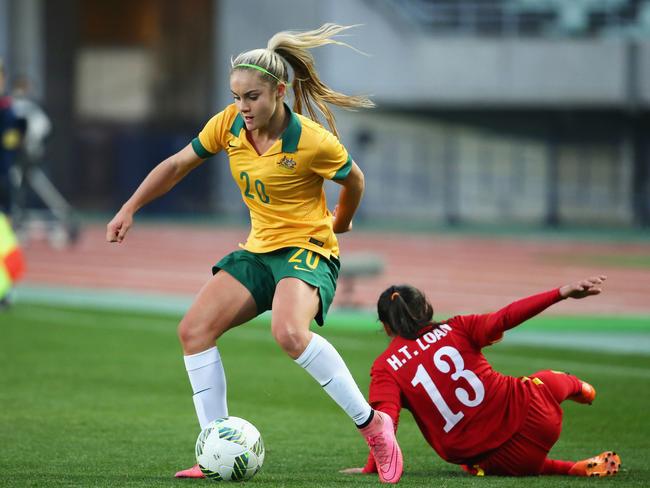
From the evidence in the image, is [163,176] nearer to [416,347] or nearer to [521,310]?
[416,347]

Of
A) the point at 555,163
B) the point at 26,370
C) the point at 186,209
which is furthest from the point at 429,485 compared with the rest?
the point at 186,209

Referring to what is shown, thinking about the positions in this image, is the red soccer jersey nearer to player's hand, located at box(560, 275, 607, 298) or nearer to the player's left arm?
player's hand, located at box(560, 275, 607, 298)

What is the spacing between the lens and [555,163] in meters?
30.0

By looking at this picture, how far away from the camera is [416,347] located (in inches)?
232

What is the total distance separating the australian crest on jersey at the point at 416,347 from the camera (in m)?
5.88

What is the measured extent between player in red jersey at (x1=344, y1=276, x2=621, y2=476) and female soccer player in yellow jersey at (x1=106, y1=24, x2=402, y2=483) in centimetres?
20

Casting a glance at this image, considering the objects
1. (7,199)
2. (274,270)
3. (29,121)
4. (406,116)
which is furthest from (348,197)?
(406,116)

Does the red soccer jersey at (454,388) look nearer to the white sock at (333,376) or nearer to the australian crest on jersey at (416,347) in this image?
the australian crest on jersey at (416,347)

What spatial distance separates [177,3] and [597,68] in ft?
37.7

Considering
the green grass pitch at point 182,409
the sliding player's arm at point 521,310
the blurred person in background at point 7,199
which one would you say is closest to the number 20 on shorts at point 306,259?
the sliding player's arm at point 521,310

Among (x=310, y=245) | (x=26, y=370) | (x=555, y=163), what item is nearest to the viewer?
(x=310, y=245)

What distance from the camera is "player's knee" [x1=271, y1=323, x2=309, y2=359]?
18.7 ft

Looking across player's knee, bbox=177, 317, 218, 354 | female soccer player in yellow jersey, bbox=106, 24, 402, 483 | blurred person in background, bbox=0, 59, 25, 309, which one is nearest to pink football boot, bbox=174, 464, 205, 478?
female soccer player in yellow jersey, bbox=106, 24, 402, 483

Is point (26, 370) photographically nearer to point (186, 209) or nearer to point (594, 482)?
point (594, 482)
